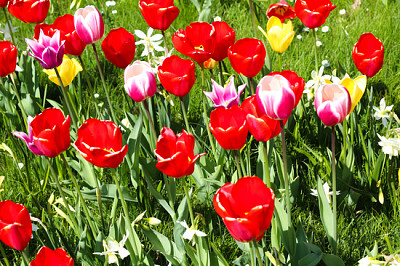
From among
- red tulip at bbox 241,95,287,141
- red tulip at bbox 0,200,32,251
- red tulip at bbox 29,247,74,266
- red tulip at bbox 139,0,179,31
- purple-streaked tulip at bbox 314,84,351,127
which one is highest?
red tulip at bbox 139,0,179,31

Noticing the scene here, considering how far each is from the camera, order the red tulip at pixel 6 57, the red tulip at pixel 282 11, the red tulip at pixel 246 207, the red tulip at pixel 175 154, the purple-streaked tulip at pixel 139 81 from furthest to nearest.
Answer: the red tulip at pixel 282 11
the red tulip at pixel 6 57
the purple-streaked tulip at pixel 139 81
the red tulip at pixel 175 154
the red tulip at pixel 246 207

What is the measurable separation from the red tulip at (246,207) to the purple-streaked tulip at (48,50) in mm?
893

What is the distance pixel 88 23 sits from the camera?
200 centimetres

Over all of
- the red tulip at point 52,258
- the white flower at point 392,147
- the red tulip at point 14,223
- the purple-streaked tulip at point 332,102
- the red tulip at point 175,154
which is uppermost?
the purple-streaked tulip at point 332,102

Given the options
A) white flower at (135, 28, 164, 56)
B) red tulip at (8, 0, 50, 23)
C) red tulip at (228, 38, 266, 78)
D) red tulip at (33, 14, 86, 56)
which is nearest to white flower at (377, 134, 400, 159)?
red tulip at (228, 38, 266, 78)

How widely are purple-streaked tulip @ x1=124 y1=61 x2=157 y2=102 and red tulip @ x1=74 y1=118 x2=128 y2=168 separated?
22cm

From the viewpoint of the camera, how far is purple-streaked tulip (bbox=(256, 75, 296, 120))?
1351 millimetres

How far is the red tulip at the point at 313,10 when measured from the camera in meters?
2.26

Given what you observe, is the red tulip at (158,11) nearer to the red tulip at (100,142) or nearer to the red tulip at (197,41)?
the red tulip at (197,41)

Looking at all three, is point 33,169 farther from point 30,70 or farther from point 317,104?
point 317,104

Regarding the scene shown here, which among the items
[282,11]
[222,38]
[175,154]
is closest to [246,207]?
[175,154]

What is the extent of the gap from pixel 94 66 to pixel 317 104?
2146mm

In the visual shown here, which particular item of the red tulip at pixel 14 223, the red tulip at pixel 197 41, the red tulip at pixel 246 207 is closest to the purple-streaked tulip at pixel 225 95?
the red tulip at pixel 197 41

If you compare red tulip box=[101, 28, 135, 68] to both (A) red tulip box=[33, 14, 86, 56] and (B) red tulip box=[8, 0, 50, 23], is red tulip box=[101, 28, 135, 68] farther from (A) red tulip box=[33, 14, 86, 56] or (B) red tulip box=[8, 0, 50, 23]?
(B) red tulip box=[8, 0, 50, 23]
